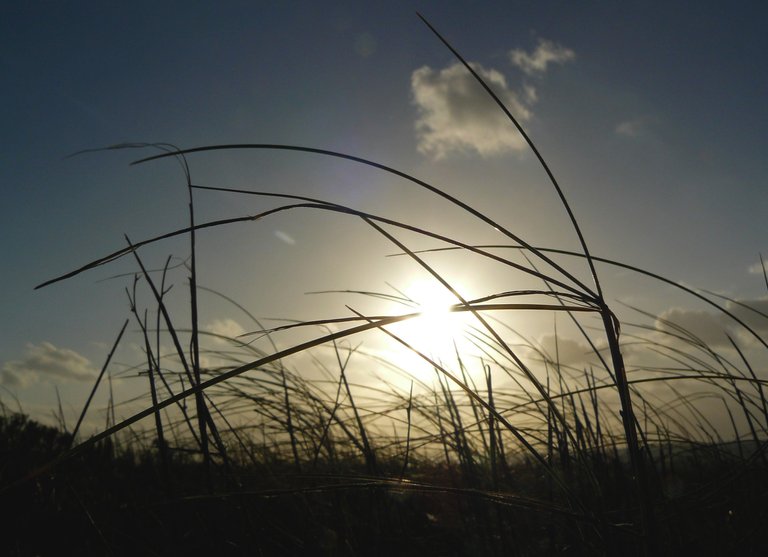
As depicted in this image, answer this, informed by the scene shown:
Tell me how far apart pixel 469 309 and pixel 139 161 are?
547mm

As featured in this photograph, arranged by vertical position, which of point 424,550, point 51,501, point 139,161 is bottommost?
point 424,550

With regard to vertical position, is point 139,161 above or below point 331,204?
above

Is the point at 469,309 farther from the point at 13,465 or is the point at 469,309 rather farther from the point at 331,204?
the point at 13,465

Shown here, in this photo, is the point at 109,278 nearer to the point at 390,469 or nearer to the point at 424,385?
the point at 424,385

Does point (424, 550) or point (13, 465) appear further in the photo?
point (13, 465)

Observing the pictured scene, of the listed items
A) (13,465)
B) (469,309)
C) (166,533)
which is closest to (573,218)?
(469,309)

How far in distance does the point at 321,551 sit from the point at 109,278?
88 cm

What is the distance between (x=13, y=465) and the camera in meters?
2.77

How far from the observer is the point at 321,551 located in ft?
4.67

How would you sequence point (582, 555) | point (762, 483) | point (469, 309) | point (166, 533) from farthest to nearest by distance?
point (762, 483), point (166, 533), point (582, 555), point (469, 309)

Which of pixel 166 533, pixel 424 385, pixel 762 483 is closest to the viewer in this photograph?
pixel 166 533

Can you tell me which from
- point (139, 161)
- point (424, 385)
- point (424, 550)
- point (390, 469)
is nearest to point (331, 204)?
point (139, 161)

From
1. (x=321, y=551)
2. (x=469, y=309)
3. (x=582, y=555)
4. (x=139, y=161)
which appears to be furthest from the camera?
(x=321, y=551)

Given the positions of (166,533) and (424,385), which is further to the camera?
(424,385)
